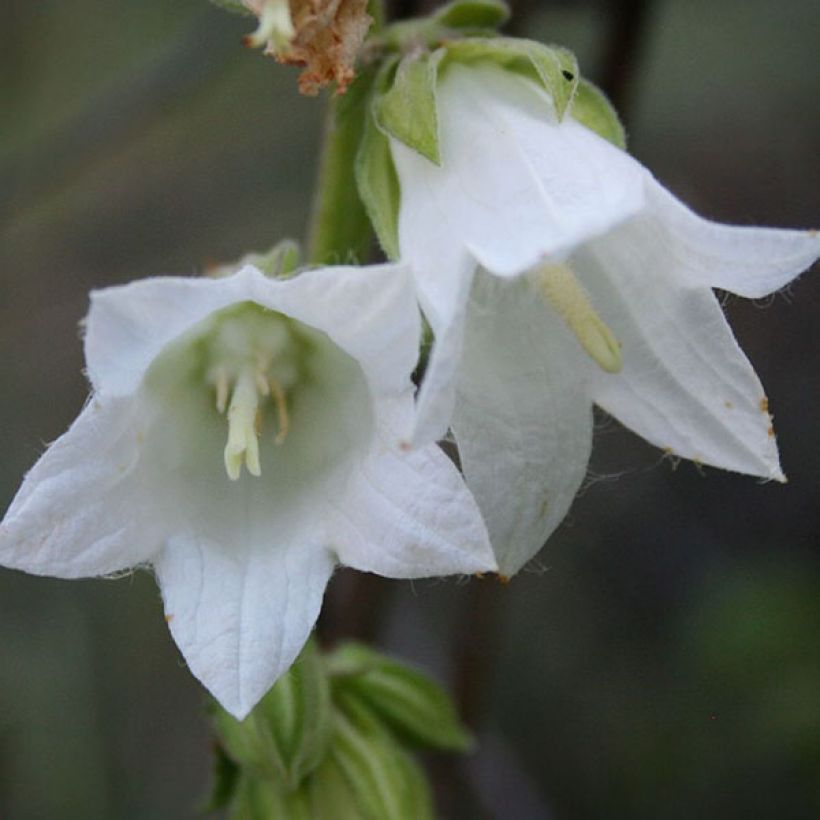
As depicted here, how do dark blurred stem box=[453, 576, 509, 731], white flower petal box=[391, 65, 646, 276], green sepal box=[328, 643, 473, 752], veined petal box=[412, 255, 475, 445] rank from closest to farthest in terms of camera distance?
veined petal box=[412, 255, 475, 445]
white flower petal box=[391, 65, 646, 276]
green sepal box=[328, 643, 473, 752]
dark blurred stem box=[453, 576, 509, 731]

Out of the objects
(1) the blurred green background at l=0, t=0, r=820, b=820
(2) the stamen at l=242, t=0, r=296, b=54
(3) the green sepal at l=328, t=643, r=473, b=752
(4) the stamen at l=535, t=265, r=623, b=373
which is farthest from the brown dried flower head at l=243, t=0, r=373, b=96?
(1) the blurred green background at l=0, t=0, r=820, b=820

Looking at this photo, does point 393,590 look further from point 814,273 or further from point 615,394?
point 814,273

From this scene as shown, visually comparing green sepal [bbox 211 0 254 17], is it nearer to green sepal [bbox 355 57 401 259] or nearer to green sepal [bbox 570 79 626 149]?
green sepal [bbox 355 57 401 259]

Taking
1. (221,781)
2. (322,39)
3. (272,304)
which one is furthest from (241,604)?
(322,39)

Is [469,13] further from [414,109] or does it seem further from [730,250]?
[730,250]

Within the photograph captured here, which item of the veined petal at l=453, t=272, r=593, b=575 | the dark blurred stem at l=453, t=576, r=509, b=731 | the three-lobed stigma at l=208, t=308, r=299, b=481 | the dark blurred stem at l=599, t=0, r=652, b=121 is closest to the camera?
the veined petal at l=453, t=272, r=593, b=575

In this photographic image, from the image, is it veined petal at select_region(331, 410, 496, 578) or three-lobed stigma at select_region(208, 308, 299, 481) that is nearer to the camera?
veined petal at select_region(331, 410, 496, 578)

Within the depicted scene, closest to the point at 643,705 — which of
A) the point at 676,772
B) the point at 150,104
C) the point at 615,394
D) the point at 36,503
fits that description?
the point at 676,772
